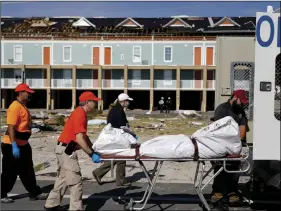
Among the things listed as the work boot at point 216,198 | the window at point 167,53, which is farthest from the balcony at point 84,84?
the work boot at point 216,198

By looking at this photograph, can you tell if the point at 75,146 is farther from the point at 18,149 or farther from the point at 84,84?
the point at 84,84

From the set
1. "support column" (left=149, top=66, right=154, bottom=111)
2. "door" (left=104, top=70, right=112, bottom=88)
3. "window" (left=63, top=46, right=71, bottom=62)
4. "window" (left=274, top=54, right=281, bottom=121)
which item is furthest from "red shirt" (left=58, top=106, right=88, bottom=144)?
"window" (left=63, top=46, right=71, bottom=62)

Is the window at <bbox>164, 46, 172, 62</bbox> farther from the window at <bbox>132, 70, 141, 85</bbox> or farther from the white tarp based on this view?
the white tarp

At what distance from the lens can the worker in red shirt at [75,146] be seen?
618cm

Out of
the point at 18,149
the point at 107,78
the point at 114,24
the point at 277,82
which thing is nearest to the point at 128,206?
the point at 18,149

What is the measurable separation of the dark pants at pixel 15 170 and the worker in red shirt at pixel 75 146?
967mm

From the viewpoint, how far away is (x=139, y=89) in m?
34.8

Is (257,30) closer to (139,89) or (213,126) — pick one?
(213,126)

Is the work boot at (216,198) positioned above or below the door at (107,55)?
below

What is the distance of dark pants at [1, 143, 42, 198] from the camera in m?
7.32

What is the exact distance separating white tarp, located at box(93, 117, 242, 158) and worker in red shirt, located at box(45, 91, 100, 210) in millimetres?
280

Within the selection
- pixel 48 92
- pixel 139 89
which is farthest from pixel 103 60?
pixel 48 92

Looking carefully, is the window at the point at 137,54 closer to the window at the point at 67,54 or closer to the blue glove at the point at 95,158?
the window at the point at 67,54

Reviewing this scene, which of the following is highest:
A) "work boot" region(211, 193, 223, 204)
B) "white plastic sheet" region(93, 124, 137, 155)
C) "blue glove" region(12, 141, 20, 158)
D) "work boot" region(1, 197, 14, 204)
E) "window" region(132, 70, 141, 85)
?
"window" region(132, 70, 141, 85)
